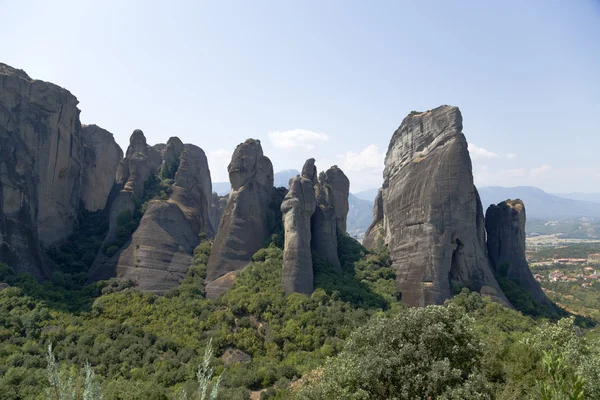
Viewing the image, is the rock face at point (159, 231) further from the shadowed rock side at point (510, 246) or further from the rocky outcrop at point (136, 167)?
the shadowed rock side at point (510, 246)

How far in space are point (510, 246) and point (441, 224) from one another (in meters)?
10.6

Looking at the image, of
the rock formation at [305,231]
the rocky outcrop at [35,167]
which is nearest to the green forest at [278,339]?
the rock formation at [305,231]

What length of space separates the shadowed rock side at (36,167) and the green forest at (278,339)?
7.54 feet

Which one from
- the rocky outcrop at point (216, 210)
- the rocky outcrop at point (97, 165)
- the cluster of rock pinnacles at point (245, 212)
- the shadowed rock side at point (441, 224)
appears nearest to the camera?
the shadowed rock side at point (441, 224)

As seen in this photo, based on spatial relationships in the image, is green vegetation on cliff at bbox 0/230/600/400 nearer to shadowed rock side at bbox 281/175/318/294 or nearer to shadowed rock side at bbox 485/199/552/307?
shadowed rock side at bbox 281/175/318/294

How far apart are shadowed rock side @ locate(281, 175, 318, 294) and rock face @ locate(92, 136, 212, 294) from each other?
10.3 m

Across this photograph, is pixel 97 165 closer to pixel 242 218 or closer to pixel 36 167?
pixel 36 167

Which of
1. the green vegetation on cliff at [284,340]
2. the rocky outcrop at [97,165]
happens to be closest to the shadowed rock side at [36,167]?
the rocky outcrop at [97,165]

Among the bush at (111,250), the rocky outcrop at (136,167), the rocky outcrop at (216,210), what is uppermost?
the rocky outcrop at (136,167)

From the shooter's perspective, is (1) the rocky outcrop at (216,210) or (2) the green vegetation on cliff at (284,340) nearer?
(2) the green vegetation on cliff at (284,340)

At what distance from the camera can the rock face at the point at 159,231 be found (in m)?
34.0

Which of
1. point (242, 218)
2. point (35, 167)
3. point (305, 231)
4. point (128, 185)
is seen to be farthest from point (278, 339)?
point (35, 167)

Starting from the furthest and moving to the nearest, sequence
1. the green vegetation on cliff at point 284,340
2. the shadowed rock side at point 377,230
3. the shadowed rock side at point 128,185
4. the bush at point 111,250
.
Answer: the shadowed rock side at point 377,230
the bush at point 111,250
the shadowed rock side at point 128,185
the green vegetation on cliff at point 284,340

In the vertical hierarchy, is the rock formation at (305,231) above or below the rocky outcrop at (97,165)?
below
